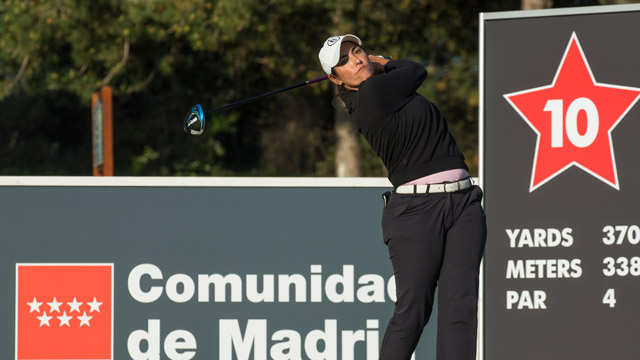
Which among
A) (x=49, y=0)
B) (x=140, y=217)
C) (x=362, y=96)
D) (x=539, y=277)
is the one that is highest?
(x=49, y=0)

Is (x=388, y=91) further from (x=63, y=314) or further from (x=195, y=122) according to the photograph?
(x=63, y=314)

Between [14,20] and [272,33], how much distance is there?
456 cm

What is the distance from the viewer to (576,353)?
14.8 ft

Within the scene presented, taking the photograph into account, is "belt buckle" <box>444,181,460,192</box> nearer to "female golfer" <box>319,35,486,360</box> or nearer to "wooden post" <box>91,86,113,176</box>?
"female golfer" <box>319,35,486,360</box>

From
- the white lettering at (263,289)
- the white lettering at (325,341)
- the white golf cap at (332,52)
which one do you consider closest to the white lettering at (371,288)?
the white lettering at (325,341)

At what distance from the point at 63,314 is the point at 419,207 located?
80.7 inches

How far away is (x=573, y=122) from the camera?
446 centimetres

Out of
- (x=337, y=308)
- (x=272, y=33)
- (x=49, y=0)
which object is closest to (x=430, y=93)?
(x=272, y=33)

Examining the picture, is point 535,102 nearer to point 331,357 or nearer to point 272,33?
point 331,357

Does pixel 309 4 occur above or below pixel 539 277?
above

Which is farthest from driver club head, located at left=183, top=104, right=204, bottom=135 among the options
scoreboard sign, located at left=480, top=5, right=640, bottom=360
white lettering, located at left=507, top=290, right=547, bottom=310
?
white lettering, located at left=507, top=290, right=547, bottom=310

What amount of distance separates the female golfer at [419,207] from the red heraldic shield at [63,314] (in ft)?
5.38

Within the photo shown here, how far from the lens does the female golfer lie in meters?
3.85

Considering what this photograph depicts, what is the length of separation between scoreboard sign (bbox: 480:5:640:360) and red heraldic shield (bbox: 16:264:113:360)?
77.9 inches
